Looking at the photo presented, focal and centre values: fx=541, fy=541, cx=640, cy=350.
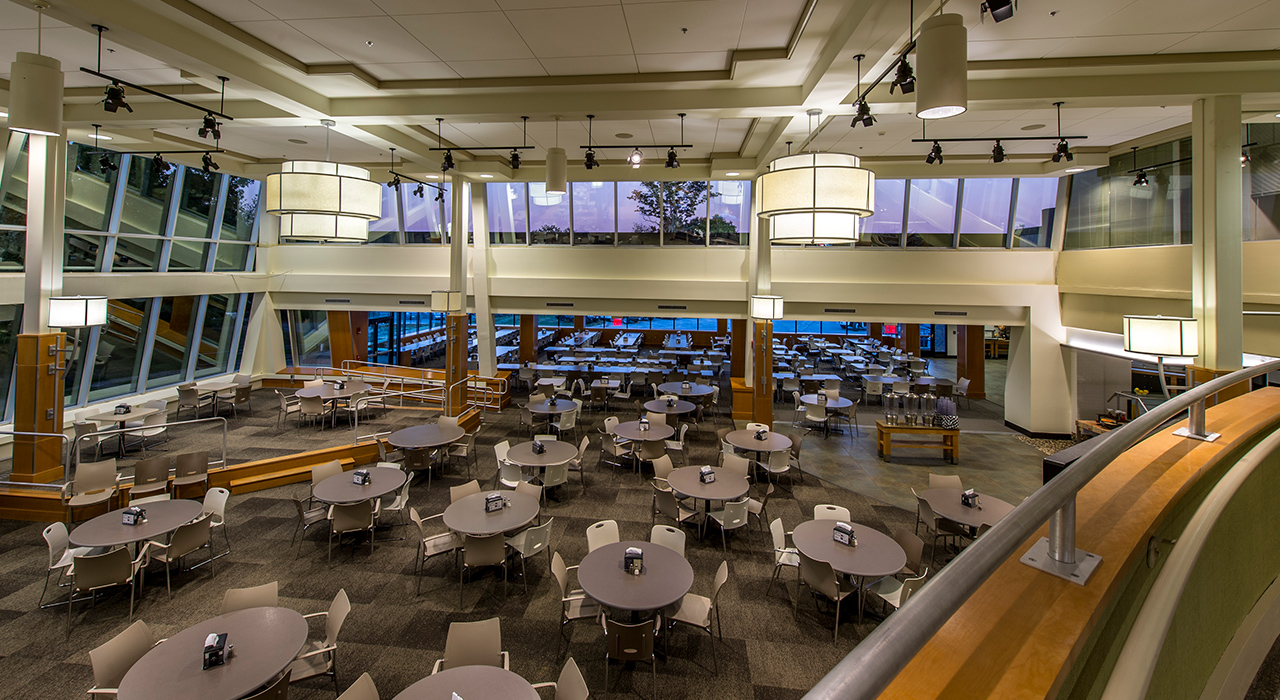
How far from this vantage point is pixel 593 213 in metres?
13.3

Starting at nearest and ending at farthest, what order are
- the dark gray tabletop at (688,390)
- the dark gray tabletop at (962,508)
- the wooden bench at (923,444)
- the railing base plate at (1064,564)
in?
the railing base plate at (1064,564) < the dark gray tabletop at (962,508) < the wooden bench at (923,444) < the dark gray tabletop at (688,390)

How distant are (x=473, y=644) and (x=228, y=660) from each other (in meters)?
1.52

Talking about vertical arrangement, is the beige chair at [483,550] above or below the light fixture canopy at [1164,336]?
below

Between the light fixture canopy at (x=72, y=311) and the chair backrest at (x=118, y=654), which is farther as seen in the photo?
the light fixture canopy at (x=72, y=311)

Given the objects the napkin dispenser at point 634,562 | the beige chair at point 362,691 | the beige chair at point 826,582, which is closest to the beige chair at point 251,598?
the beige chair at point 362,691

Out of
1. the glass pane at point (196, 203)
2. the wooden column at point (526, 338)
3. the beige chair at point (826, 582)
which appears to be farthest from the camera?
the wooden column at point (526, 338)

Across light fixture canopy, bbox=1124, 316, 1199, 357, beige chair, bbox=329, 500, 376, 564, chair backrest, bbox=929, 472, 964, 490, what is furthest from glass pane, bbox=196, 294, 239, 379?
light fixture canopy, bbox=1124, 316, 1199, 357

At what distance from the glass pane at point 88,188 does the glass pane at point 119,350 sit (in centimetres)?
150

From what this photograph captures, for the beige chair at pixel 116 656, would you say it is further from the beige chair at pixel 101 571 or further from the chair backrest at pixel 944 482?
the chair backrest at pixel 944 482

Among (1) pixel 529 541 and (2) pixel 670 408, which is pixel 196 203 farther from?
(1) pixel 529 541

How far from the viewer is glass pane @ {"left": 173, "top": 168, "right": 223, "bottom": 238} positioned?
38.2ft

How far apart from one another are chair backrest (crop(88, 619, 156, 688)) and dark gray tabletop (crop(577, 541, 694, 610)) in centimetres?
302

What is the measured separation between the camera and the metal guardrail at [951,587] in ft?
1.54

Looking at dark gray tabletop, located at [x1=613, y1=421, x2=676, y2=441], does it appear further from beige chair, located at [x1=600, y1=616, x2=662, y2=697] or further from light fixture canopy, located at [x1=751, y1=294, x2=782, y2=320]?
beige chair, located at [x1=600, y1=616, x2=662, y2=697]
